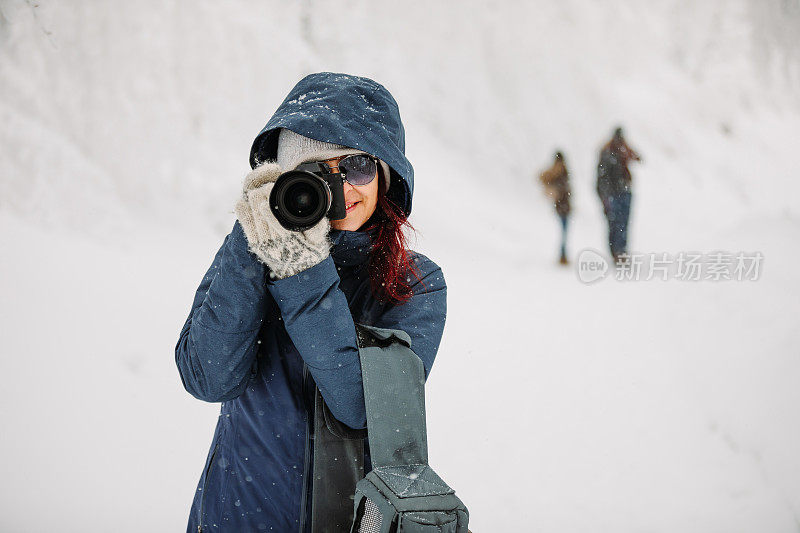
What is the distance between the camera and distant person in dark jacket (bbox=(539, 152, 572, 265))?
598cm

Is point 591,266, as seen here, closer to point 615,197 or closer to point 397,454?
point 615,197

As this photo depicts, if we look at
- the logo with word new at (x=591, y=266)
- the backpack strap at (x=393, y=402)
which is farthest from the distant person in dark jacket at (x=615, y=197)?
the backpack strap at (x=393, y=402)

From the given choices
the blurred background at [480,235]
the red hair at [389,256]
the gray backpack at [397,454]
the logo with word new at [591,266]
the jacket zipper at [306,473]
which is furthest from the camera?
the logo with word new at [591,266]

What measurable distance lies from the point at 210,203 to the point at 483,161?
13.0ft

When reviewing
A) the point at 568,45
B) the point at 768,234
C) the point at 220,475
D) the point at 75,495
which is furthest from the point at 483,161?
the point at 220,475

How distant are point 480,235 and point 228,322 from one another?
5548 mm

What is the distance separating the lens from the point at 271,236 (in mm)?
847

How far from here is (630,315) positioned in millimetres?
4578

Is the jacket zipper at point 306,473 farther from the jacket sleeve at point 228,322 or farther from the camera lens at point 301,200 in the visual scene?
the camera lens at point 301,200

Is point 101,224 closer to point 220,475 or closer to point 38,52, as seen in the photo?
point 38,52

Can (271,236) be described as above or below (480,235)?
below

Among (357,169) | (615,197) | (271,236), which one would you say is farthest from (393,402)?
(615,197)

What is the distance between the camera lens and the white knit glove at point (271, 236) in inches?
33.2

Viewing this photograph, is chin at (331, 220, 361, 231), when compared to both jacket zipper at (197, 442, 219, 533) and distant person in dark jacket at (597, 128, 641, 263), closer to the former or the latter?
jacket zipper at (197, 442, 219, 533)
